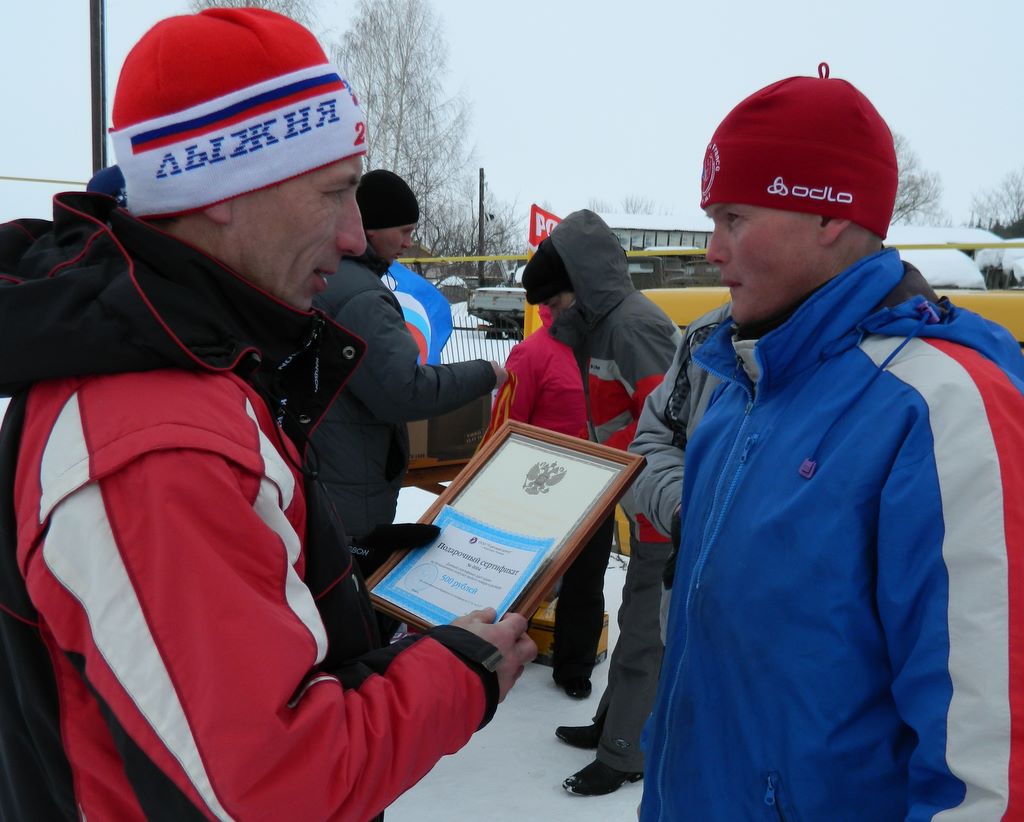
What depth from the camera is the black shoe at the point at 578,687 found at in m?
4.11

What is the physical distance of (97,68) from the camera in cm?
757

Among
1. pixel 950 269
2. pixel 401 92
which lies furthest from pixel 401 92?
pixel 950 269

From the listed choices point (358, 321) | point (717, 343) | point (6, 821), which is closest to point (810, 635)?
point (717, 343)

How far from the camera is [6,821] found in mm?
1208

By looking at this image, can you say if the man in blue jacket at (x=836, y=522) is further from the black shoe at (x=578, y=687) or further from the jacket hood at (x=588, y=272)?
the black shoe at (x=578, y=687)

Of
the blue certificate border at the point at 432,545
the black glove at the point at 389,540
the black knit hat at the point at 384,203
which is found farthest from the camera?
the black knit hat at the point at 384,203

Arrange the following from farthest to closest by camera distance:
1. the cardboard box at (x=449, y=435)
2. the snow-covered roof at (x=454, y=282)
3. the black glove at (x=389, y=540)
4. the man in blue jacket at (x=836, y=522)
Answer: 1. the snow-covered roof at (x=454, y=282)
2. the cardboard box at (x=449, y=435)
3. the black glove at (x=389, y=540)
4. the man in blue jacket at (x=836, y=522)

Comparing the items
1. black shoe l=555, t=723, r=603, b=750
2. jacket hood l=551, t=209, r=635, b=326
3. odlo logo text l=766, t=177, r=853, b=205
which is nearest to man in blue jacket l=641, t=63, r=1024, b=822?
odlo logo text l=766, t=177, r=853, b=205

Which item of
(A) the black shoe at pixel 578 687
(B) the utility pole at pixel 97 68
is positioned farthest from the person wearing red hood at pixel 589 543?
(B) the utility pole at pixel 97 68

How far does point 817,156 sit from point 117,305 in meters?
1.17

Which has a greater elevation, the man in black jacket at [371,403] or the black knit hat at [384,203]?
the black knit hat at [384,203]

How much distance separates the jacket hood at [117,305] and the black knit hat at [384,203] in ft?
7.30

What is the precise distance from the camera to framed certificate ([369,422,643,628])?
1.77 meters

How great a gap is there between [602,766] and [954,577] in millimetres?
2522
